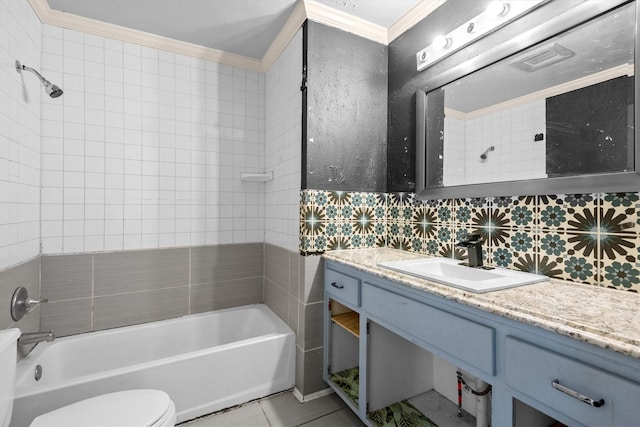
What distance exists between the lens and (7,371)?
1.07 metres

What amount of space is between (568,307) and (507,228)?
22.7 inches

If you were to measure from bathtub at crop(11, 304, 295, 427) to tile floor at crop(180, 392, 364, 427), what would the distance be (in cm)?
5

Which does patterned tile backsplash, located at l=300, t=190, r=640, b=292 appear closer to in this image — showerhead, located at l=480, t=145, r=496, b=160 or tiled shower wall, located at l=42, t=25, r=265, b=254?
showerhead, located at l=480, t=145, r=496, b=160

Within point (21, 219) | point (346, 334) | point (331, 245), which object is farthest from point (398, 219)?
point (21, 219)

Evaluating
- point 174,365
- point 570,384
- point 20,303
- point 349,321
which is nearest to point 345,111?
point 349,321

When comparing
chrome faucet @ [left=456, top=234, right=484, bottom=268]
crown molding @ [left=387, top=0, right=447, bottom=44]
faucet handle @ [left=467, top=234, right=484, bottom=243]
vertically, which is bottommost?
chrome faucet @ [left=456, top=234, right=484, bottom=268]

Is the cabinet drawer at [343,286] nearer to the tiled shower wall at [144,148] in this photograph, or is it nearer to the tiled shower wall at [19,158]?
the tiled shower wall at [144,148]

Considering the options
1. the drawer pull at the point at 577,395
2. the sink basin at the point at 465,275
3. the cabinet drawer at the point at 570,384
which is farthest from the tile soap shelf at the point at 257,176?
the drawer pull at the point at 577,395

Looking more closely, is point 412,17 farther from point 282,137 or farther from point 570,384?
point 570,384

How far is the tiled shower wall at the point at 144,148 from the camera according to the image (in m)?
1.91

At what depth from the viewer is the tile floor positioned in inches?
62.6

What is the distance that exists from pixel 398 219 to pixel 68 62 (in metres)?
2.39

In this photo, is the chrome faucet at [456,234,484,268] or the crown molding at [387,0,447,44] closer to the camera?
the chrome faucet at [456,234,484,268]

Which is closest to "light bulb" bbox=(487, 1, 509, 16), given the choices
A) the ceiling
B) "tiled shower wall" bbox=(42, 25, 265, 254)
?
the ceiling
